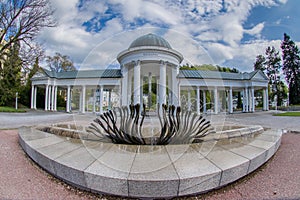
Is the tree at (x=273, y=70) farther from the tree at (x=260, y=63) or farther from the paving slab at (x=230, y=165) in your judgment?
the paving slab at (x=230, y=165)

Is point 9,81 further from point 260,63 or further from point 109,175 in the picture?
point 260,63

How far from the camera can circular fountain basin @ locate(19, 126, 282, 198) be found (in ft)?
7.94

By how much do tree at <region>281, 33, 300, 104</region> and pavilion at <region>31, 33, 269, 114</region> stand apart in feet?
67.0

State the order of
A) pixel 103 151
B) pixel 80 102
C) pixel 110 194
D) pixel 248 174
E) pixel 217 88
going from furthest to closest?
pixel 80 102 → pixel 217 88 → pixel 103 151 → pixel 248 174 → pixel 110 194

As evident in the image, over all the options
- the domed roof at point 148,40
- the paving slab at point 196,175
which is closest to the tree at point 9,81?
the domed roof at point 148,40

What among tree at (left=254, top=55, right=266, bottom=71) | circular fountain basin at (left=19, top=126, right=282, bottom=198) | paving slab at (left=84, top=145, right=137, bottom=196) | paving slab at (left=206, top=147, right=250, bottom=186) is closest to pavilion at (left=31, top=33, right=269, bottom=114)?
circular fountain basin at (left=19, top=126, right=282, bottom=198)

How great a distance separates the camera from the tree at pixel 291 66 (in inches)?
1797

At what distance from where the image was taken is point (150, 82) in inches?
632

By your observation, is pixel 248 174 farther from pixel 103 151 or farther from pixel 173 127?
pixel 103 151

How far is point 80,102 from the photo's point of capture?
28.0 feet

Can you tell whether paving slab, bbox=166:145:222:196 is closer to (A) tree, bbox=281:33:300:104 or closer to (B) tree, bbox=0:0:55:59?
(B) tree, bbox=0:0:55:59

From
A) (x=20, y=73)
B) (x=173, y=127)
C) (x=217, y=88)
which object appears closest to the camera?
(x=173, y=127)

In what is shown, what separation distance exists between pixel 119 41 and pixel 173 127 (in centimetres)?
311

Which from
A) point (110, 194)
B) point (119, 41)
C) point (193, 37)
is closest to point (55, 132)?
point (119, 41)
